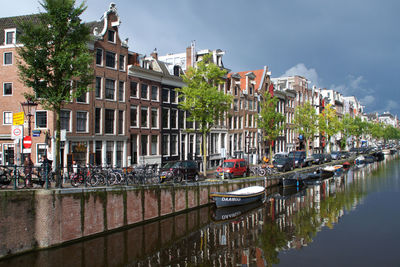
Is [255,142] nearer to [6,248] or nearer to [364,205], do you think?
[364,205]

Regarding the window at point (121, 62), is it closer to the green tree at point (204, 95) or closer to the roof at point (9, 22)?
the green tree at point (204, 95)

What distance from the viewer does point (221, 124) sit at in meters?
56.6

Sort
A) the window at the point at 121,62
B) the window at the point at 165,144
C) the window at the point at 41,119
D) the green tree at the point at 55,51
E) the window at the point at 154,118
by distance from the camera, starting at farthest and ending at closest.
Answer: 1. the window at the point at 165,144
2. the window at the point at 154,118
3. the window at the point at 121,62
4. the window at the point at 41,119
5. the green tree at the point at 55,51

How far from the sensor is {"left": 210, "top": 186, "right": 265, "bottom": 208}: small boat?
3272 centimetres

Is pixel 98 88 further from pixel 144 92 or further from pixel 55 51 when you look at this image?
pixel 55 51

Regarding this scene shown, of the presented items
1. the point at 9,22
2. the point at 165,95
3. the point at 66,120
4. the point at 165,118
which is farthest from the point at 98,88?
the point at 9,22

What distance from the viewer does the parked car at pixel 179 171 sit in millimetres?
30514

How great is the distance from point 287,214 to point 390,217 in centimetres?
834

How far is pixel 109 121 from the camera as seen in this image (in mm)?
37844

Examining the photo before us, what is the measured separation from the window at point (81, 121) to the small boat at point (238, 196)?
546 inches

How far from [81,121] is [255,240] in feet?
66.8

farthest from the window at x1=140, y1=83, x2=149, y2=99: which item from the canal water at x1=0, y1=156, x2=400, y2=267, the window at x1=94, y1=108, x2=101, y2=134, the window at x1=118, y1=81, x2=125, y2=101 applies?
the canal water at x1=0, y1=156, x2=400, y2=267

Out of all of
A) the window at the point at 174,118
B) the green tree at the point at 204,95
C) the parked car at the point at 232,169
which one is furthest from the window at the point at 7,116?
the parked car at the point at 232,169

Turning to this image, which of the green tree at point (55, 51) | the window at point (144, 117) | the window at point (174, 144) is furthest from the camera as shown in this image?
the window at point (174, 144)
